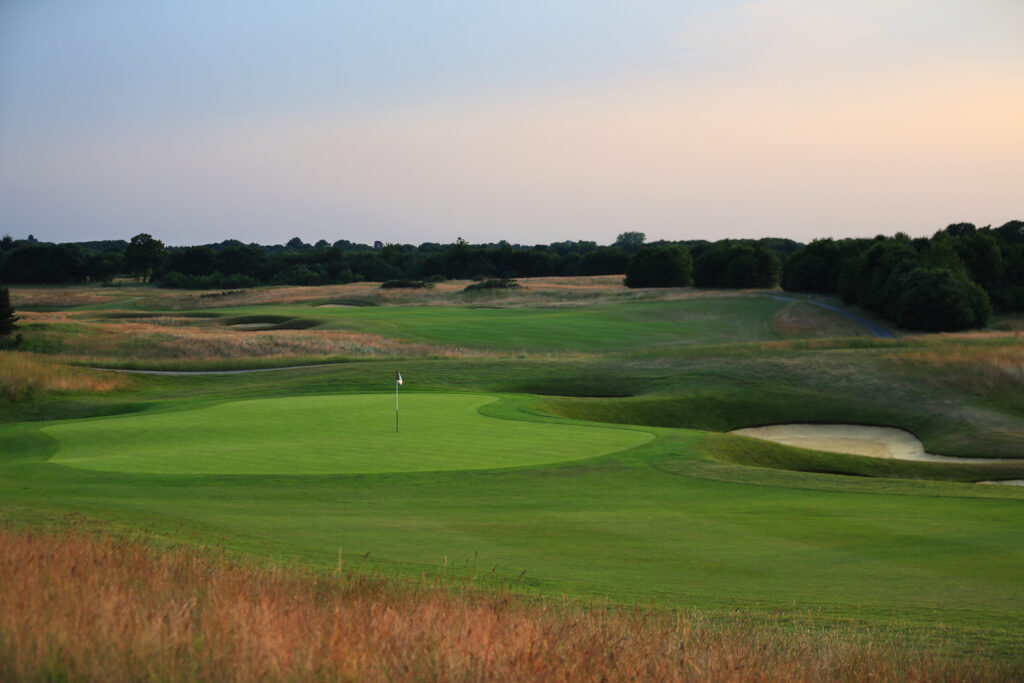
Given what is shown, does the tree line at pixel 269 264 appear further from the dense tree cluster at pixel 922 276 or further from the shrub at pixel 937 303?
the shrub at pixel 937 303

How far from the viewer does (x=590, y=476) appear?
47.7 ft

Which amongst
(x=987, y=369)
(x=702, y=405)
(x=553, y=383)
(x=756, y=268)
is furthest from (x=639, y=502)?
(x=756, y=268)

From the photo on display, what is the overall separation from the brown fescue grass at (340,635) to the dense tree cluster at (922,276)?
5930 cm

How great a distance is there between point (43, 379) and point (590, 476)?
900 inches

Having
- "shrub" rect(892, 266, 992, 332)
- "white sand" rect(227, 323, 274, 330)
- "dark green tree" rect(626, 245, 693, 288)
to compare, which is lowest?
"white sand" rect(227, 323, 274, 330)

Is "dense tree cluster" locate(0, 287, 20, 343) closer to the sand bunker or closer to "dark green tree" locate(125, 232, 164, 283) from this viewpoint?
the sand bunker

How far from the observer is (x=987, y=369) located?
30688 millimetres

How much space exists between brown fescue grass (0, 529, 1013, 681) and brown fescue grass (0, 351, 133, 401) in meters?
23.8

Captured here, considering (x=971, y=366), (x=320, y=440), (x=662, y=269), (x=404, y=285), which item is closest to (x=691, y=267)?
(x=662, y=269)

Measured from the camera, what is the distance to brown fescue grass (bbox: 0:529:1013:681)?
4.71 meters

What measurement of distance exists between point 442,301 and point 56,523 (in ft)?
246

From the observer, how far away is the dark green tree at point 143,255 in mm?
119875

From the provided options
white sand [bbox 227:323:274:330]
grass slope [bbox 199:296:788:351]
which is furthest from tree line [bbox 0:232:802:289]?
white sand [bbox 227:323:274:330]

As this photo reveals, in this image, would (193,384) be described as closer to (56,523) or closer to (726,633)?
(56,523)
